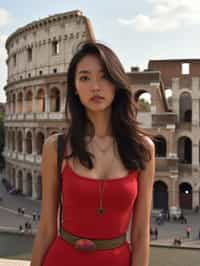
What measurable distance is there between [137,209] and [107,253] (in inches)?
13.4

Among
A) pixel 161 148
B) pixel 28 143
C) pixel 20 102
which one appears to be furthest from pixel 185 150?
pixel 20 102

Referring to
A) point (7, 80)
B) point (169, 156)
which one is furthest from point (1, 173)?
point (169, 156)

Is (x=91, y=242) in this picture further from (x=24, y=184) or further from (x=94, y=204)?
(x=24, y=184)

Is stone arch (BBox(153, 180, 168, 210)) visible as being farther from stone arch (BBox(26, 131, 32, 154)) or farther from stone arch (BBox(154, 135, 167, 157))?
stone arch (BBox(26, 131, 32, 154))

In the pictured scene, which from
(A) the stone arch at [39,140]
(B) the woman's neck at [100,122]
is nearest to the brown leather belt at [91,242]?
(B) the woman's neck at [100,122]

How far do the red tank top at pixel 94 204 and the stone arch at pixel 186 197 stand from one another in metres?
23.1

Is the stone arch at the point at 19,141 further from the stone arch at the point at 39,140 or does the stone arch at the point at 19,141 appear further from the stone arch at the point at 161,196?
the stone arch at the point at 161,196

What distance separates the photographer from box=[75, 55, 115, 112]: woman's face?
1.98 meters

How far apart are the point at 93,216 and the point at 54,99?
2557cm

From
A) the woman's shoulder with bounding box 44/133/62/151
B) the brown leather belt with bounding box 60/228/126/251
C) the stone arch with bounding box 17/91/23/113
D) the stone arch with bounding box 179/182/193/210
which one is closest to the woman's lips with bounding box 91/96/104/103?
the woman's shoulder with bounding box 44/133/62/151

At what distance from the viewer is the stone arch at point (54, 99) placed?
87.1 ft

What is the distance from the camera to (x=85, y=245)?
6.17 feet

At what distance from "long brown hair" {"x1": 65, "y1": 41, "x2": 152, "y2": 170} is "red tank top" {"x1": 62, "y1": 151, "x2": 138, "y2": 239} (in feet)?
0.40

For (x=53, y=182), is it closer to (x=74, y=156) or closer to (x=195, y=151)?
(x=74, y=156)
